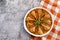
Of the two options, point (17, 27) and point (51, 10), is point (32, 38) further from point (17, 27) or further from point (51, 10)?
point (51, 10)

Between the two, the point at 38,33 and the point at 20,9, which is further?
the point at 20,9

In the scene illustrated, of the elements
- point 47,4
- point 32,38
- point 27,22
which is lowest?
point 32,38

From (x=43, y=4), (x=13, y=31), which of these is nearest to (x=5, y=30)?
(x=13, y=31)
